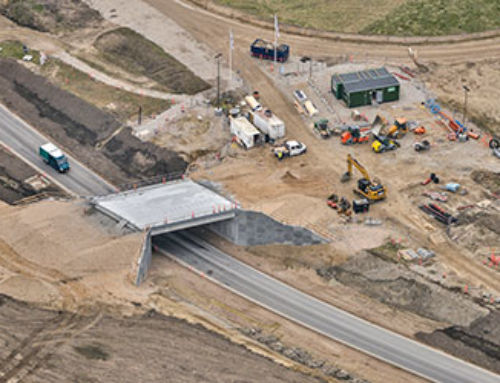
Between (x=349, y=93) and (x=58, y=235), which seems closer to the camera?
(x=58, y=235)

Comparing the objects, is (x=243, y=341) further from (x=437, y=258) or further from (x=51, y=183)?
(x=51, y=183)

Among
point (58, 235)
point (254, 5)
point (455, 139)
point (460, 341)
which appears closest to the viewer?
point (460, 341)

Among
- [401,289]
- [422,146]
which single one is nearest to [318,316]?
[401,289]

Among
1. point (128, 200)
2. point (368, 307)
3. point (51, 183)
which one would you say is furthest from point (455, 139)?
point (51, 183)

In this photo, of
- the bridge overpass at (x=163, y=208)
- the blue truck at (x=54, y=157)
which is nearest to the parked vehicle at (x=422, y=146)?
the bridge overpass at (x=163, y=208)

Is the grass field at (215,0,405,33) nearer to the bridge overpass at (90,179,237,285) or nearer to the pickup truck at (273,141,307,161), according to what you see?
the pickup truck at (273,141,307,161)

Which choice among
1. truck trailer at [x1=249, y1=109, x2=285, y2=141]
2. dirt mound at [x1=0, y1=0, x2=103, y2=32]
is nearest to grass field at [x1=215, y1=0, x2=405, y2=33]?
dirt mound at [x1=0, y1=0, x2=103, y2=32]

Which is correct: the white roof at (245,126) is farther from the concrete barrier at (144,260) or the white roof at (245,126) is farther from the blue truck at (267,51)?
the concrete barrier at (144,260)
